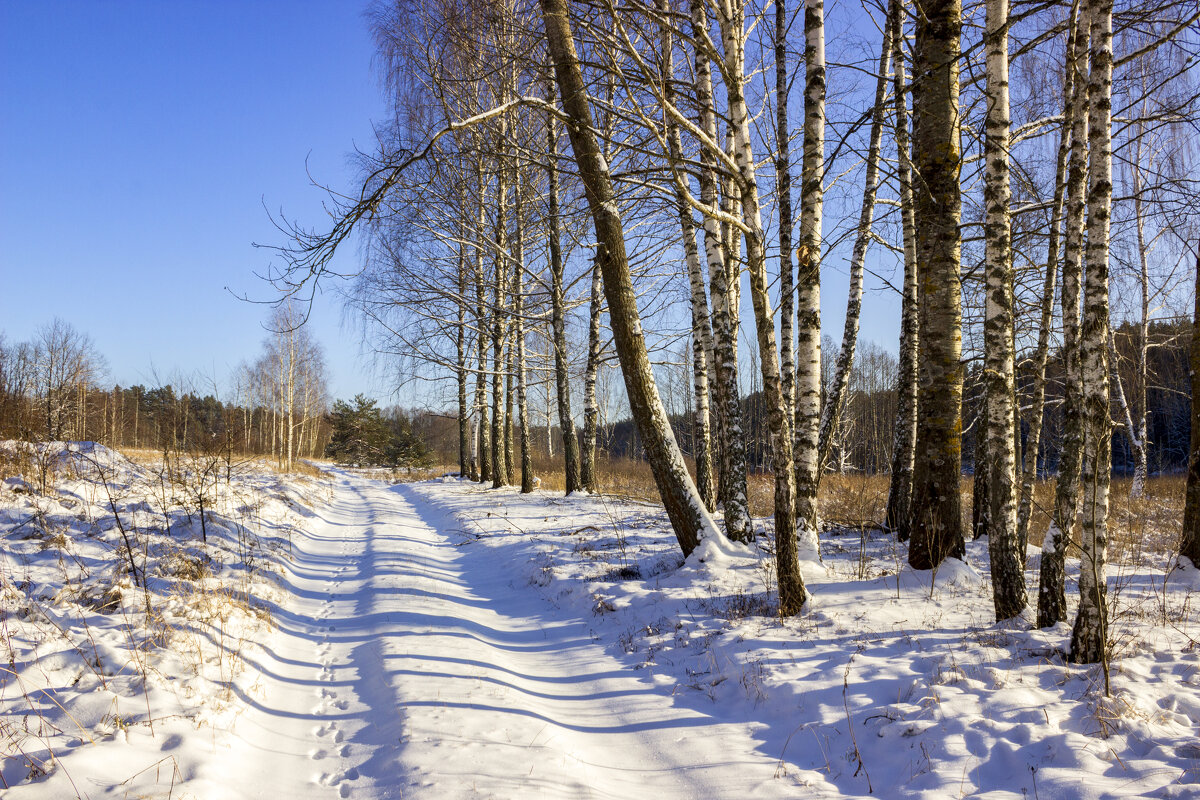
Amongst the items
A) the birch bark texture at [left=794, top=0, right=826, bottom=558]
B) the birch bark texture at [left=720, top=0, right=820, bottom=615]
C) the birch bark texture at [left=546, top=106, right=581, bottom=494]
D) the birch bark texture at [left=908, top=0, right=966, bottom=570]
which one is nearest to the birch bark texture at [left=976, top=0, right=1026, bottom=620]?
the birch bark texture at [left=908, top=0, right=966, bottom=570]

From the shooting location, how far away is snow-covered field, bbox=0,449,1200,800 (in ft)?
8.82

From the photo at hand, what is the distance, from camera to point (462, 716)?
3.39 metres

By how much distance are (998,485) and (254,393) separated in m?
50.6

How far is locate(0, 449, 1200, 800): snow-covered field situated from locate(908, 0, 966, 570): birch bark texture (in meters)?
0.46

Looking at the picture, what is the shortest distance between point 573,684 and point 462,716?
2.99ft

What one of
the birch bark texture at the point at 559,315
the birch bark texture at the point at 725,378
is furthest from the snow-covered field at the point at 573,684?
the birch bark texture at the point at 559,315

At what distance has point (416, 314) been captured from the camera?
45.8ft

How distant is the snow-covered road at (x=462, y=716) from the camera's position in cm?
279

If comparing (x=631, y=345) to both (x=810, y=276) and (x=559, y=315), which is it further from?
(x=559, y=315)

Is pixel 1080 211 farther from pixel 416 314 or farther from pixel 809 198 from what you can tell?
pixel 416 314

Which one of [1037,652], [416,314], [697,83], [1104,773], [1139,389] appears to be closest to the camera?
[1104,773]

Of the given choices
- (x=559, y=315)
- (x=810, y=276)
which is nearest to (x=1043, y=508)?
(x=810, y=276)

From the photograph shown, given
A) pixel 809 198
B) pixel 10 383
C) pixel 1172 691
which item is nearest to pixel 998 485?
pixel 1172 691

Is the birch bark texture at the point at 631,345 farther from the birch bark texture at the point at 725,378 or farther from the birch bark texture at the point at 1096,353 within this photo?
the birch bark texture at the point at 1096,353
